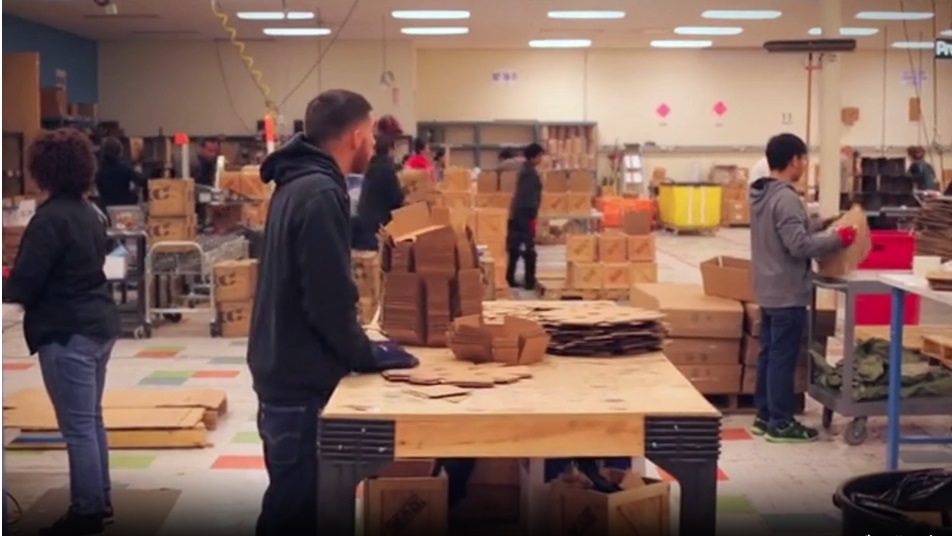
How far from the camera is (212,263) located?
377 inches

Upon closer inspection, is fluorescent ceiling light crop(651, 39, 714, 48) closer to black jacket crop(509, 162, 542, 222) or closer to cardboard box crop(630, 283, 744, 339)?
black jacket crop(509, 162, 542, 222)

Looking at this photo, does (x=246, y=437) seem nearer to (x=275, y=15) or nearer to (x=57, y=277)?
(x=57, y=277)

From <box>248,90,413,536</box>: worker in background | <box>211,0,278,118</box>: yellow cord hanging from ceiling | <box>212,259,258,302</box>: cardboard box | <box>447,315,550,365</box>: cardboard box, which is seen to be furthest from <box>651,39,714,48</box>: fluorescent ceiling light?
<box>248,90,413,536</box>: worker in background

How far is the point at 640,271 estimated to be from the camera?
36.3ft

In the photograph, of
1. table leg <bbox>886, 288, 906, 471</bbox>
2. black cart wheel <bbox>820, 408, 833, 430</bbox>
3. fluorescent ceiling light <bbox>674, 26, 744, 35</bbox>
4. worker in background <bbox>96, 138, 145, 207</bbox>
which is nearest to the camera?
table leg <bbox>886, 288, 906, 471</bbox>

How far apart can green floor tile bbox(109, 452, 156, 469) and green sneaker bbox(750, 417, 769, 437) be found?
3.02m

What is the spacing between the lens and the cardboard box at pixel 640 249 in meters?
11.1

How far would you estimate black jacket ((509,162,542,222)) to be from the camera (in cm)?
1207

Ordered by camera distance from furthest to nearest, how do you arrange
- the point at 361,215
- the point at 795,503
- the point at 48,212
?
the point at 361,215, the point at 795,503, the point at 48,212

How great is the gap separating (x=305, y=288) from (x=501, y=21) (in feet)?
45.4

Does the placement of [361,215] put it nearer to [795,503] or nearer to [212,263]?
[212,263]

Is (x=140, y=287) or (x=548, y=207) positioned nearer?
(x=140, y=287)

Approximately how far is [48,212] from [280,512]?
1.67 metres

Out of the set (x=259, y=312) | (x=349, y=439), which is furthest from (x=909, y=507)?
(x=259, y=312)
